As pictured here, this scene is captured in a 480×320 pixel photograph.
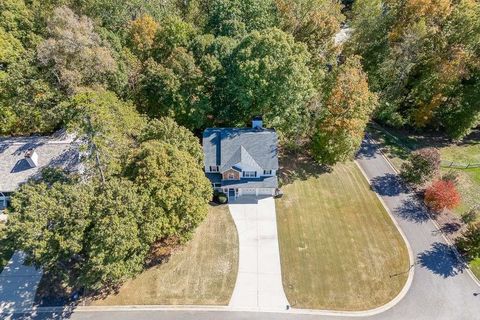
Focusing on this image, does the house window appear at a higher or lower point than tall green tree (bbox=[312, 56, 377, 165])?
lower

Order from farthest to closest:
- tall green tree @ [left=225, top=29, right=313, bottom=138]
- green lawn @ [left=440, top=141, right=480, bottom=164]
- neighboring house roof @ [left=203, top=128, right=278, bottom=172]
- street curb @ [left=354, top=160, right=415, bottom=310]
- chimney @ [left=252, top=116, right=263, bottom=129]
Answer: green lawn @ [left=440, top=141, right=480, bottom=164] → chimney @ [left=252, top=116, right=263, bottom=129] → neighboring house roof @ [left=203, top=128, right=278, bottom=172] → tall green tree @ [left=225, top=29, right=313, bottom=138] → street curb @ [left=354, top=160, right=415, bottom=310]

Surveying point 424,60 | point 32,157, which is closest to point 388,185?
point 424,60

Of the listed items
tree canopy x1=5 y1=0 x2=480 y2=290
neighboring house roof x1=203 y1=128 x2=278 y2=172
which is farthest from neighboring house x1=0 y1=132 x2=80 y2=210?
neighboring house roof x1=203 y1=128 x2=278 y2=172

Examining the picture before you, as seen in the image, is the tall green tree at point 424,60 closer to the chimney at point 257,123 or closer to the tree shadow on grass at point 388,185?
the tree shadow on grass at point 388,185

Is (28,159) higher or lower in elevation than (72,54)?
lower

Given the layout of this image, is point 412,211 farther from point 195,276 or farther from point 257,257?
point 195,276

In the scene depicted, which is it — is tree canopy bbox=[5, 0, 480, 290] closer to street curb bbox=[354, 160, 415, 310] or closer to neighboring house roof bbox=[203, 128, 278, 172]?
neighboring house roof bbox=[203, 128, 278, 172]

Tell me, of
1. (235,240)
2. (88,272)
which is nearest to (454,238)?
(235,240)
